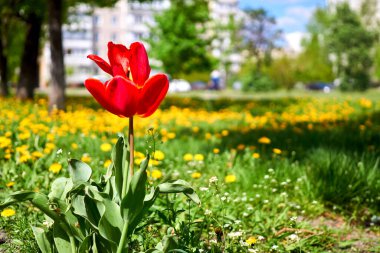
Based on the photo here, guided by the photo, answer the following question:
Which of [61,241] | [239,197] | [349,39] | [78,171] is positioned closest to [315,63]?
[349,39]

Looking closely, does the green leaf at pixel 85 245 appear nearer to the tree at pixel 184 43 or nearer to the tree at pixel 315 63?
the tree at pixel 184 43

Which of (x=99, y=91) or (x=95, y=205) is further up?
(x=99, y=91)

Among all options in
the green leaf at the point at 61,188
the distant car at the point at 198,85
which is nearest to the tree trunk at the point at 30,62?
the green leaf at the point at 61,188

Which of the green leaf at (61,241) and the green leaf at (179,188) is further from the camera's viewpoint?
the green leaf at (61,241)

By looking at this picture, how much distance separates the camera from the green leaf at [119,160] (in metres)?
1.93

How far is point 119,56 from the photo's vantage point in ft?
6.29

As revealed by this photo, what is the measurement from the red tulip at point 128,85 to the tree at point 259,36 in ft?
155

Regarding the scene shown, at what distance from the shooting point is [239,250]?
107 inches

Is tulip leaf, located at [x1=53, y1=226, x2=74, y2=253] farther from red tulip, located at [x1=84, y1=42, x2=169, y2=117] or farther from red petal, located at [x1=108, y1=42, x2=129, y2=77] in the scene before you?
red petal, located at [x1=108, y1=42, x2=129, y2=77]

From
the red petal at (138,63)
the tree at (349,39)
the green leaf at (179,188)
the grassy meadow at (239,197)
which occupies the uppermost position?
the tree at (349,39)

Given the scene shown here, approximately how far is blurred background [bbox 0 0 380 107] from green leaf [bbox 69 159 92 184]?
8.28 meters

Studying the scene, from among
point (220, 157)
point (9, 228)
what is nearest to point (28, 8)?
point (220, 157)

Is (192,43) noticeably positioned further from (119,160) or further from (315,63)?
(315,63)

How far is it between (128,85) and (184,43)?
2010 centimetres
